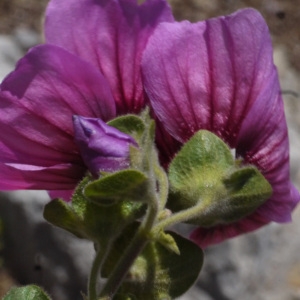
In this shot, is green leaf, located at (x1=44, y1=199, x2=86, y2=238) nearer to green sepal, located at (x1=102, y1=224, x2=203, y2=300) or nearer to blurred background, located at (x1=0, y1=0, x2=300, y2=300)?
green sepal, located at (x1=102, y1=224, x2=203, y2=300)

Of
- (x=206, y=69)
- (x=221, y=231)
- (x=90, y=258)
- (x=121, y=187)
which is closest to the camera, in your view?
(x=121, y=187)

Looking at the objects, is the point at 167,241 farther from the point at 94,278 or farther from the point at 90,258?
the point at 90,258

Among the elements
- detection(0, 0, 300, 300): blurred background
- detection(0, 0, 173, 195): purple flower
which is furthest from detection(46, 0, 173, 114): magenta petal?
detection(0, 0, 300, 300): blurred background

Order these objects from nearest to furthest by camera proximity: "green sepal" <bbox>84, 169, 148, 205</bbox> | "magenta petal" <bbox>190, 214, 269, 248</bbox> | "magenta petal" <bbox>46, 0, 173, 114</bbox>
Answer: "green sepal" <bbox>84, 169, 148, 205</bbox>, "magenta petal" <bbox>46, 0, 173, 114</bbox>, "magenta petal" <bbox>190, 214, 269, 248</bbox>

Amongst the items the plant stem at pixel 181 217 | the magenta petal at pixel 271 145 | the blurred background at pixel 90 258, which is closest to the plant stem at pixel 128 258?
the plant stem at pixel 181 217

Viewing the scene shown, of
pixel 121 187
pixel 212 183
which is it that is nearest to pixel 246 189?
pixel 212 183

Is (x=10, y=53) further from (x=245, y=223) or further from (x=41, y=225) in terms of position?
(x=245, y=223)
